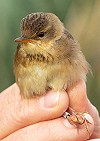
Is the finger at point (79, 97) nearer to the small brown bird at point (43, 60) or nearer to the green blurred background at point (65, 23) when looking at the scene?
the small brown bird at point (43, 60)

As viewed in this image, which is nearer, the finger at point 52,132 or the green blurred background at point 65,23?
the finger at point 52,132

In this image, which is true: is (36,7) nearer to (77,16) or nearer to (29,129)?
(77,16)

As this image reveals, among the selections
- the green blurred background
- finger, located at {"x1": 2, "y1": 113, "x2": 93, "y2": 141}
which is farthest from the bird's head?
the green blurred background

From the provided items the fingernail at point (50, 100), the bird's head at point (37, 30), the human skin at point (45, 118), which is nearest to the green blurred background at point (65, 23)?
the bird's head at point (37, 30)

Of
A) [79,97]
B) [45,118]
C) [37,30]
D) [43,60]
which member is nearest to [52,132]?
[45,118]

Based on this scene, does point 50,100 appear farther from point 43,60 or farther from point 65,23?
point 65,23

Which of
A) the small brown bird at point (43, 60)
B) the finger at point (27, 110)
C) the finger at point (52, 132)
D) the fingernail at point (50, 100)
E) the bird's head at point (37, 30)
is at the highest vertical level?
the bird's head at point (37, 30)

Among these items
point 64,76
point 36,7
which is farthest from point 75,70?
point 36,7
